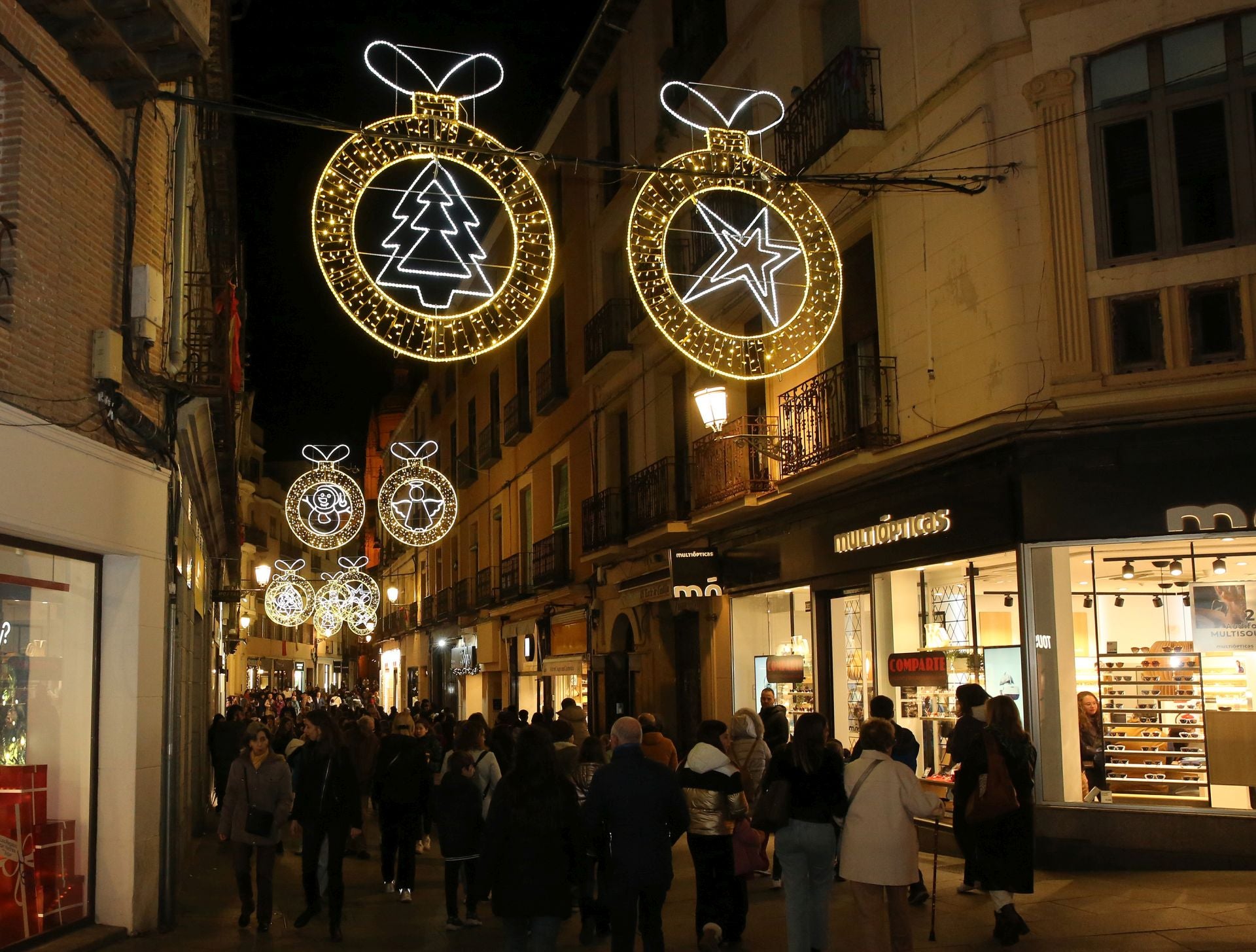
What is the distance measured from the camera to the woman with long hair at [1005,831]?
8.83 m

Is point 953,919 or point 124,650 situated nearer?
point 953,919

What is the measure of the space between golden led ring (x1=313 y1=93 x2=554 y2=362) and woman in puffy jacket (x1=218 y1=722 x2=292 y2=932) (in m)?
3.86

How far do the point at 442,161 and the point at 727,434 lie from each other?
364 inches

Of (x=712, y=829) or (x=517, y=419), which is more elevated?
(x=517, y=419)

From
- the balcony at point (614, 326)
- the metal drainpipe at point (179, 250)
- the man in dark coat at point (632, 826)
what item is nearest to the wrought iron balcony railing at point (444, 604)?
the balcony at point (614, 326)

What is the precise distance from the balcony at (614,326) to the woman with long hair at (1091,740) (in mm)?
11809

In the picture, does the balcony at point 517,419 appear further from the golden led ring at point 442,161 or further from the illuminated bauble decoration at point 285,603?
the golden led ring at point 442,161

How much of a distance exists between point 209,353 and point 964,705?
25.3 feet

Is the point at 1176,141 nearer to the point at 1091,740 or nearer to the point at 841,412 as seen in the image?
the point at 841,412

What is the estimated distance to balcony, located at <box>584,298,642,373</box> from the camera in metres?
22.3

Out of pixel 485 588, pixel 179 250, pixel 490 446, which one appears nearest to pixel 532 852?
pixel 179 250

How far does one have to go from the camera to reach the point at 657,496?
2062 centimetres

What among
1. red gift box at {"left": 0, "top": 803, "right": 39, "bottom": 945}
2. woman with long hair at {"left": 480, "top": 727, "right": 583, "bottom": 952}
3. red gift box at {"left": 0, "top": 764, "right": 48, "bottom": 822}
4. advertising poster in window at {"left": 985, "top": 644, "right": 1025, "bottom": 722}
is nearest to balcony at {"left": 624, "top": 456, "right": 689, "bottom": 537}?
advertising poster in window at {"left": 985, "top": 644, "right": 1025, "bottom": 722}

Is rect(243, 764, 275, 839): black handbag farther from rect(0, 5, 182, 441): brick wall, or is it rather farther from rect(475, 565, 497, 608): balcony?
rect(475, 565, 497, 608): balcony
